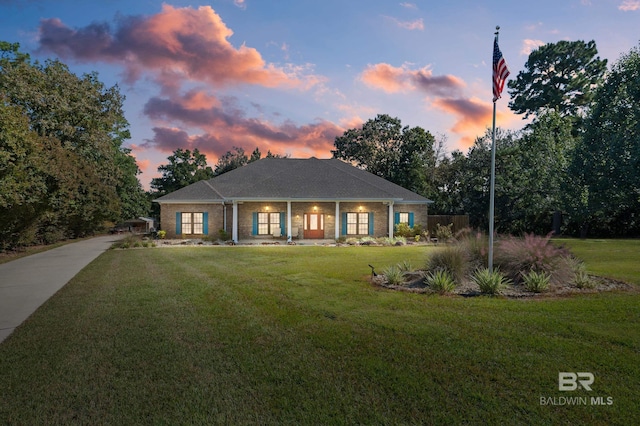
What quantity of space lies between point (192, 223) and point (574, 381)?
23424 mm

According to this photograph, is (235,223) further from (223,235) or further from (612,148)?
(612,148)

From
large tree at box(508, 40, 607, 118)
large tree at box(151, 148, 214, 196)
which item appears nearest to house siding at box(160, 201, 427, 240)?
large tree at box(151, 148, 214, 196)

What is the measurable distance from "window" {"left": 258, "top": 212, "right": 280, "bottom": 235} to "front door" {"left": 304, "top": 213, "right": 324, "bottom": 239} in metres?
1.93

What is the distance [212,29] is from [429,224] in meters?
19.0

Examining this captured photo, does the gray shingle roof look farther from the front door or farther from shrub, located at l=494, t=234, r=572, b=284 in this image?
shrub, located at l=494, t=234, r=572, b=284

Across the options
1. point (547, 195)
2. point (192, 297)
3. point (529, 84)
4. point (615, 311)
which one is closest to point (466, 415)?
point (615, 311)

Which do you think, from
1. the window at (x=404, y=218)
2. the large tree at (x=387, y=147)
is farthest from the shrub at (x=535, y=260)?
the large tree at (x=387, y=147)

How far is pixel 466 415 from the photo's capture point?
3299 millimetres

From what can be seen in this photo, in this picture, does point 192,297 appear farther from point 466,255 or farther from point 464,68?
point 464,68

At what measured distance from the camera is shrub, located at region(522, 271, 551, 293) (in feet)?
27.3

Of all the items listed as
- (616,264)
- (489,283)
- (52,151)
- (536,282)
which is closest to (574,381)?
(489,283)

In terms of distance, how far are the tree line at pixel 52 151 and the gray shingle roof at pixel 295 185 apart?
20.8ft

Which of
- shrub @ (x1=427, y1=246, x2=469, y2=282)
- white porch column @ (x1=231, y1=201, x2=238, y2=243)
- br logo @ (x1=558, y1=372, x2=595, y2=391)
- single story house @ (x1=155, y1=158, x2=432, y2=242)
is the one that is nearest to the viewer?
br logo @ (x1=558, y1=372, x2=595, y2=391)

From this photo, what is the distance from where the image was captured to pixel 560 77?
39906mm
